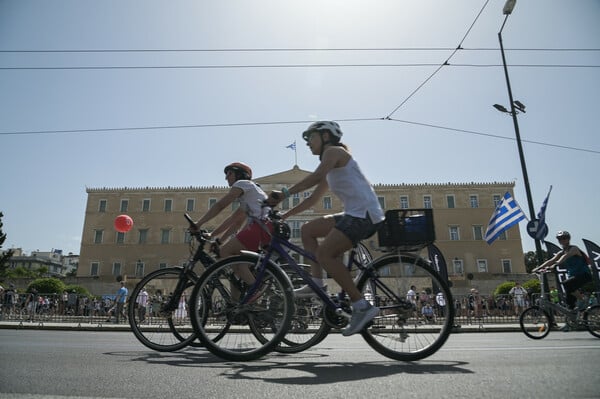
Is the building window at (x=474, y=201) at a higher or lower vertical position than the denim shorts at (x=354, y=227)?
higher

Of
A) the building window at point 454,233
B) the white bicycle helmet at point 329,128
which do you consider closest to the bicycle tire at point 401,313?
the white bicycle helmet at point 329,128

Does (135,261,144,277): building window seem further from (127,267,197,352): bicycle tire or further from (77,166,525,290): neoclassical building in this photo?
(127,267,197,352): bicycle tire

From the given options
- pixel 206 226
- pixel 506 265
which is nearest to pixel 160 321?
pixel 206 226

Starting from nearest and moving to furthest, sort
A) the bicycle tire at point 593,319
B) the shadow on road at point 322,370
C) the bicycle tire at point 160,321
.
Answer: the shadow on road at point 322,370 < the bicycle tire at point 160,321 < the bicycle tire at point 593,319

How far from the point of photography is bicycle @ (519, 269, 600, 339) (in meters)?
5.89

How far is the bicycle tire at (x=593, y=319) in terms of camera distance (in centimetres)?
579

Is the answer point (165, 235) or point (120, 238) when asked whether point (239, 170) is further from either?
point (120, 238)

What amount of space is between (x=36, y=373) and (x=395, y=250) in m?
2.57

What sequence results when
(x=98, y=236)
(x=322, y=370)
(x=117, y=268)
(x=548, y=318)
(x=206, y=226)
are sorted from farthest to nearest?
(x=98, y=236) → (x=117, y=268) → (x=206, y=226) → (x=548, y=318) → (x=322, y=370)

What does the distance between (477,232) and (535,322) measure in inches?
1843

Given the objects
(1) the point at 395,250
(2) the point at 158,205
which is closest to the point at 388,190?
(2) the point at 158,205

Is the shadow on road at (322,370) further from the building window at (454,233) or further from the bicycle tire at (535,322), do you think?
the building window at (454,233)

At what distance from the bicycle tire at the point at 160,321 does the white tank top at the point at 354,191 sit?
179 cm

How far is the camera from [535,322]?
22.6ft
